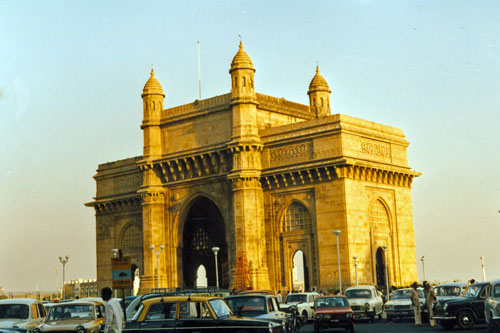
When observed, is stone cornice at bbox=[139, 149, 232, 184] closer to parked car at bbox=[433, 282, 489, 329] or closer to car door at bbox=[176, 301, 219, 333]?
parked car at bbox=[433, 282, 489, 329]

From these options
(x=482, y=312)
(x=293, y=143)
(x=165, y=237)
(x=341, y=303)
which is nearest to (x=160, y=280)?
(x=165, y=237)

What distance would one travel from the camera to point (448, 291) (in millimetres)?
30297

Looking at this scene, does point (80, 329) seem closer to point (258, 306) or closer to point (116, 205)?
point (258, 306)

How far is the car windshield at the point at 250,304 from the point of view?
21.6 metres

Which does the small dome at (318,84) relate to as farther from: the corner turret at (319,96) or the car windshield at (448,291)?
the car windshield at (448,291)

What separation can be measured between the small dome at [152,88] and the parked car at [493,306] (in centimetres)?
3766

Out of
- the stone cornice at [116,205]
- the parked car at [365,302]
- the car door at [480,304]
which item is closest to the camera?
the car door at [480,304]

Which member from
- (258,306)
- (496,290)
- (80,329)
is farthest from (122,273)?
(496,290)

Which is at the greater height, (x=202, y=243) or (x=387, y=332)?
(x=202, y=243)

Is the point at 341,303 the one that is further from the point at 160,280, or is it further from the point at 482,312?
the point at 160,280

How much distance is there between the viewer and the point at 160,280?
5441cm

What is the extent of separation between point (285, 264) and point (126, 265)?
3000cm

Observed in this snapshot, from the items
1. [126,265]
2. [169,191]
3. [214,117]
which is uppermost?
[214,117]

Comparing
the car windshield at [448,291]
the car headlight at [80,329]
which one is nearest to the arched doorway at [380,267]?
the car windshield at [448,291]
